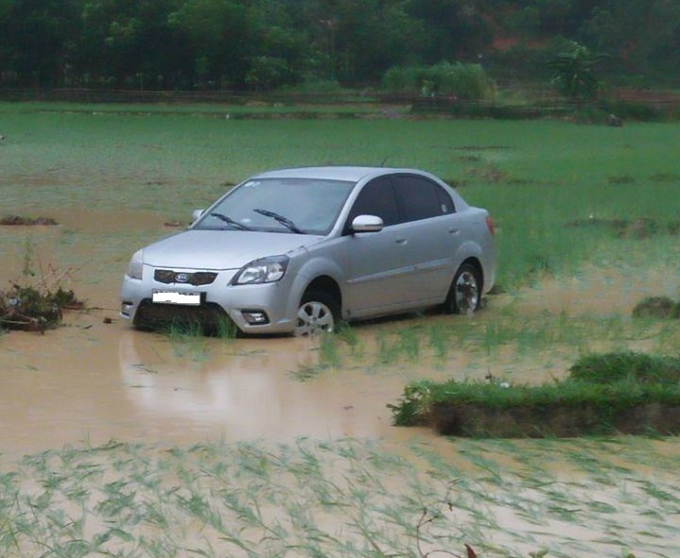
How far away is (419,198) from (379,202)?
2.26 ft

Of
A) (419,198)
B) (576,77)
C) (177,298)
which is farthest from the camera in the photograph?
(576,77)

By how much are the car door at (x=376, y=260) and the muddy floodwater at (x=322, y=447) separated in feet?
0.88

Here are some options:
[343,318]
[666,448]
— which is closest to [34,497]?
[666,448]

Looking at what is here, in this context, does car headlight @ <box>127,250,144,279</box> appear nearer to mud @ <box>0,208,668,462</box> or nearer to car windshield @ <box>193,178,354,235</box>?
mud @ <box>0,208,668,462</box>

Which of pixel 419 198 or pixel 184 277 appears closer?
pixel 184 277

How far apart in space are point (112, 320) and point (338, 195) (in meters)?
2.32

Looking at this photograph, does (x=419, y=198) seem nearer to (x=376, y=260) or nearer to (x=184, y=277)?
(x=376, y=260)

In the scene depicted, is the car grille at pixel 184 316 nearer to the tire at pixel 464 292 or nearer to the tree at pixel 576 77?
the tire at pixel 464 292

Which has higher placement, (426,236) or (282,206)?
(282,206)

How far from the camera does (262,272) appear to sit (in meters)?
12.5

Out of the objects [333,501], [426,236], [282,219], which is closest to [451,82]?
[426,236]

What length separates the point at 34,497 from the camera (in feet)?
24.6

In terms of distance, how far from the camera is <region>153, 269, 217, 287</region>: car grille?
1255 cm

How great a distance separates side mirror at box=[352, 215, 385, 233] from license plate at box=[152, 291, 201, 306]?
1587mm
